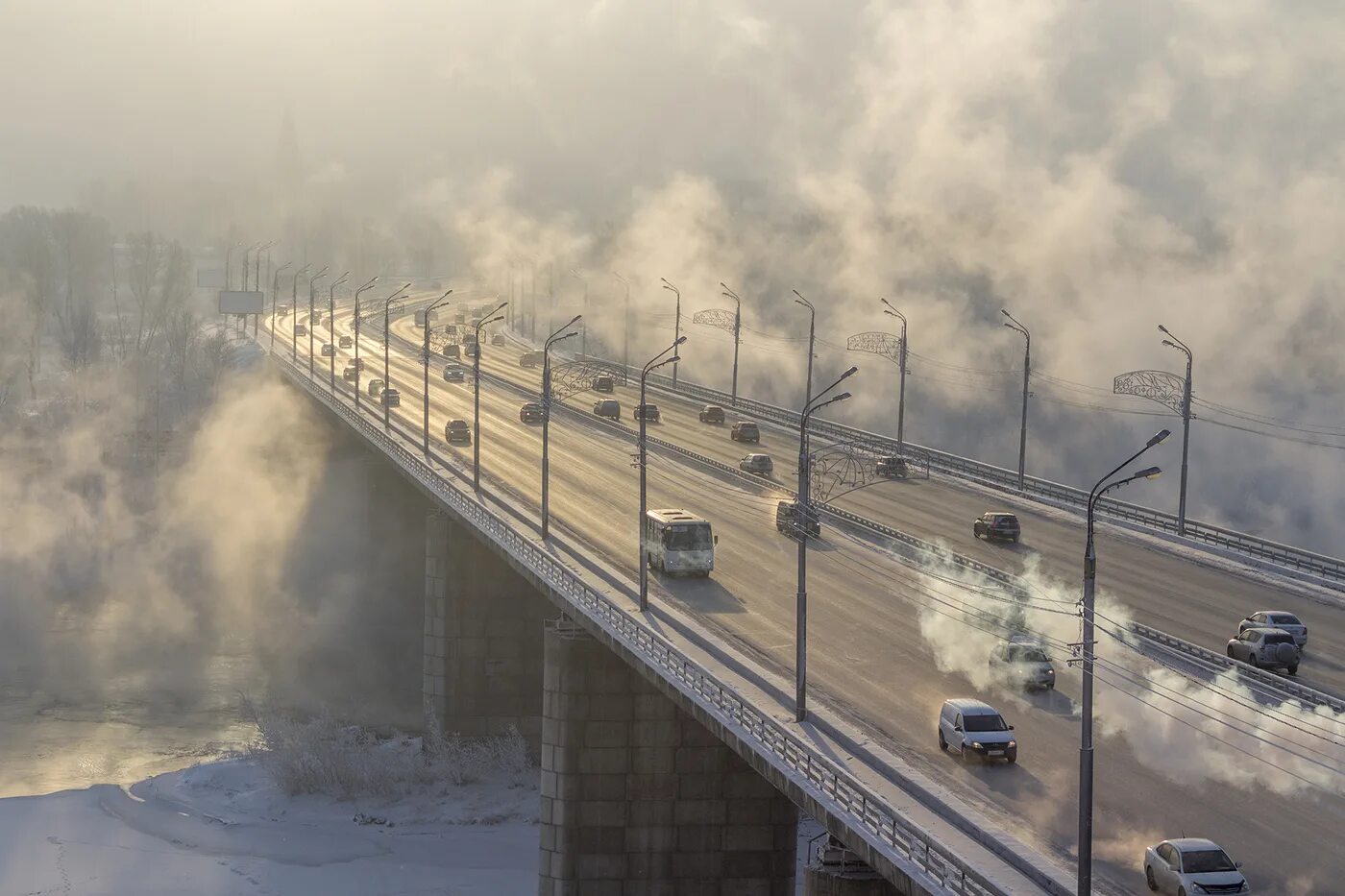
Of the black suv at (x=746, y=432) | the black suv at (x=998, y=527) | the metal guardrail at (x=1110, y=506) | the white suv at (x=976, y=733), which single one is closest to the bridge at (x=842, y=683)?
the metal guardrail at (x=1110, y=506)

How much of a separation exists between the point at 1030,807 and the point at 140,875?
32328 mm

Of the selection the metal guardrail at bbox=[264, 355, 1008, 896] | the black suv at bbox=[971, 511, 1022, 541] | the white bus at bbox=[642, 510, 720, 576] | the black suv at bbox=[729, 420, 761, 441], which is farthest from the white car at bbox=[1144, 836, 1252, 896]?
the black suv at bbox=[729, 420, 761, 441]

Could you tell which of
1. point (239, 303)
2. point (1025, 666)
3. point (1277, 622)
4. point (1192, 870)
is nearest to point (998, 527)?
point (1277, 622)

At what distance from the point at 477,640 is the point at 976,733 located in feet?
120

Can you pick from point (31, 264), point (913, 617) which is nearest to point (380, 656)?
point (913, 617)

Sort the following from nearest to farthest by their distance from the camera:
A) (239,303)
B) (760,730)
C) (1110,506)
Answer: (760,730) < (1110,506) < (239,303)

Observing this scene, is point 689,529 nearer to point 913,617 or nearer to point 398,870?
point 913,617

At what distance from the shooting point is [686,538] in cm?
4709

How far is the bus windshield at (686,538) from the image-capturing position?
154 feet

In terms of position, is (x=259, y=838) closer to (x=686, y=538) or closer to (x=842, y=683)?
(x=686, y=538)

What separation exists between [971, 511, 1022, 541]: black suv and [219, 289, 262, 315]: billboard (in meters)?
131

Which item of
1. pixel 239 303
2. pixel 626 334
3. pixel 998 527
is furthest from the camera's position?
pixel 239 303

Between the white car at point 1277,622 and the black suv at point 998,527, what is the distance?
14322mm

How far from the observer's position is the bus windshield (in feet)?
154
